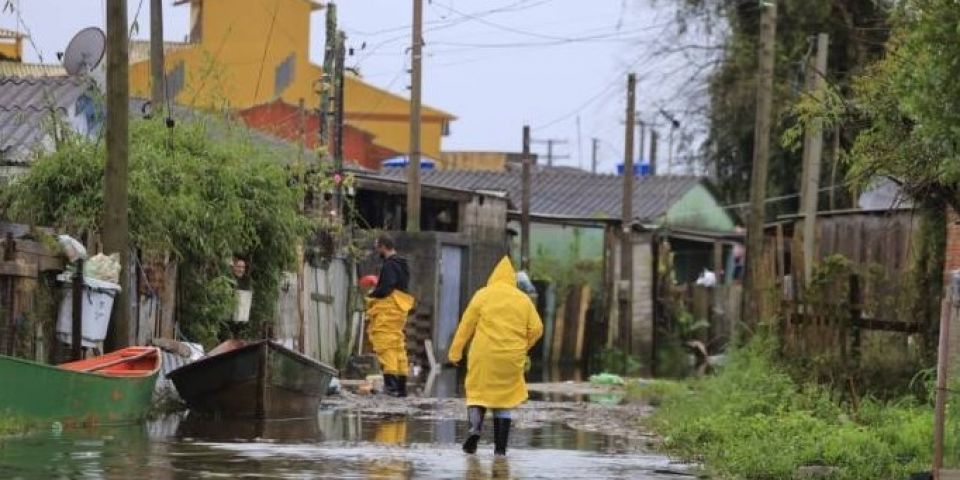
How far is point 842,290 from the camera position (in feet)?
63.9

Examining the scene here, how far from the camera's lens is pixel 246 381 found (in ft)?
59.9

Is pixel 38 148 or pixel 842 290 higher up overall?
pixel 38 148

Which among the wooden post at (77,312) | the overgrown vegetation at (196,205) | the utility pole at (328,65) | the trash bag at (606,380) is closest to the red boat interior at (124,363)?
the wooden post at (77,312)

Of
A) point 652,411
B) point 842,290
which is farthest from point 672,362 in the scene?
point 842,290

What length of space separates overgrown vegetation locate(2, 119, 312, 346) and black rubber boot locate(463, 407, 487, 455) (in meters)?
5.79

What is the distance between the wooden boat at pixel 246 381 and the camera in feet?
59.1

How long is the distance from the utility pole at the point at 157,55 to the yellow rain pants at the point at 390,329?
13.8 feet

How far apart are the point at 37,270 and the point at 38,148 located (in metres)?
3.46

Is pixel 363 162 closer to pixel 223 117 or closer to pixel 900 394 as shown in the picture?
pixel 223 117

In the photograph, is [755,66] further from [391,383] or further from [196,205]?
[196,205]

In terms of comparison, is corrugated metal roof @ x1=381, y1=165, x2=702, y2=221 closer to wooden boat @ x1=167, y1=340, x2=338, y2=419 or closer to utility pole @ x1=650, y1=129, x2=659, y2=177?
utility pole @ x1=650, y1=129, x2=659, y2=177

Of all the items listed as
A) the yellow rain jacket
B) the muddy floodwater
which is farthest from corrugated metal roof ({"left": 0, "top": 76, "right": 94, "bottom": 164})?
the yellow rain jacket

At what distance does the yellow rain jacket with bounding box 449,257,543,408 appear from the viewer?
1509 centimetres

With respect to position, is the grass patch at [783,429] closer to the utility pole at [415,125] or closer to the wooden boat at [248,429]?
the wooden boat at [248,429]
